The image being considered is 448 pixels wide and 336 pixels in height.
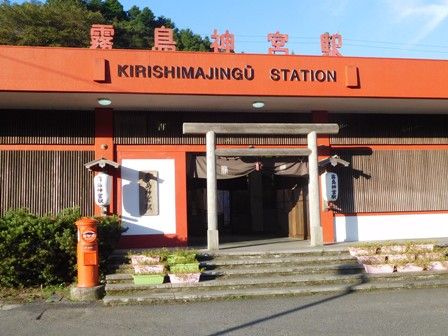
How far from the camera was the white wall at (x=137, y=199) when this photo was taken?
13.0 meters

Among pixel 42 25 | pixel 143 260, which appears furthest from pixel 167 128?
pixel 42 25

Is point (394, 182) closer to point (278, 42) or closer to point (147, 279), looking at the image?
point (278, 42)

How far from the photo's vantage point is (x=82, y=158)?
12984mm

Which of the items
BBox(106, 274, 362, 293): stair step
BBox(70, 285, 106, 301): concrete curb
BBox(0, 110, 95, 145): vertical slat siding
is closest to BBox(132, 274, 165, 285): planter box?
BBox(106, 274, 362, 293): stair step

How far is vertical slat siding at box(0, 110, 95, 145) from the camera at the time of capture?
42.0 ft

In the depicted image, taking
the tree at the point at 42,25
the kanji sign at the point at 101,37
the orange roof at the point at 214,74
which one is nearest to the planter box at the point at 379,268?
the orange roof at the point at 214,74

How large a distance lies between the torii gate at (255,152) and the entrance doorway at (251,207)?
9.17 feet

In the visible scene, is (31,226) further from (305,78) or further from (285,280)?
(305,78)

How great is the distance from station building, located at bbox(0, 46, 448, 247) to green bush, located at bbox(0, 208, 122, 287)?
2.89m

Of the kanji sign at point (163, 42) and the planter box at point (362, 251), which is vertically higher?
the kanji sign at point (163, 42)

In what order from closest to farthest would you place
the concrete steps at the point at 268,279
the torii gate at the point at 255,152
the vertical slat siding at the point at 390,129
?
the concrete steps at the point at 268,279 → the torii gate at the point at 255,152 → the vertical slat siding at the point at 390,129

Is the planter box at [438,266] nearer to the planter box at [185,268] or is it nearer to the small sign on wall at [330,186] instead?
the small sign on wall at [330,186]

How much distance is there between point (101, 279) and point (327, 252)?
4.71 m

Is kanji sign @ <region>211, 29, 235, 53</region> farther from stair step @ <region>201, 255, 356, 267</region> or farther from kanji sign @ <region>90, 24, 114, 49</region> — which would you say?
stair step @ <region>201, 255, 356, 267</region>
